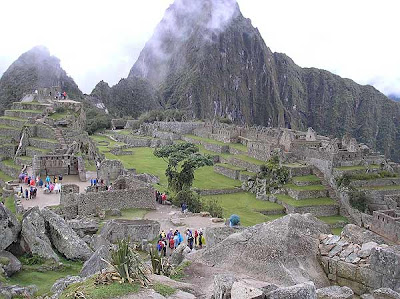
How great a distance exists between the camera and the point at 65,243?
1429cm

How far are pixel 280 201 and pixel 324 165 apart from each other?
6.48 m

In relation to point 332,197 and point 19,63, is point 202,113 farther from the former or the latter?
point 332,197

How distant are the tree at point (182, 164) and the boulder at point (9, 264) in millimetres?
20610

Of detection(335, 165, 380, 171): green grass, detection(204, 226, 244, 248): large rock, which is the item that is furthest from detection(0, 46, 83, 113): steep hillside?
detection(204, 226, 244, 248): large rock

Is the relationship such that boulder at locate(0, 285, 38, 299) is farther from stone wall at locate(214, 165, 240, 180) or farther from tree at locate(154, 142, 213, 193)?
stone wall at locate(214, 165, 240, 180)

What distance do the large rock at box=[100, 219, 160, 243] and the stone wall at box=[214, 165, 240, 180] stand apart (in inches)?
1333

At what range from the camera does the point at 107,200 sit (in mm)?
20812

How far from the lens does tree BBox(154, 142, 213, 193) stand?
35.6 m

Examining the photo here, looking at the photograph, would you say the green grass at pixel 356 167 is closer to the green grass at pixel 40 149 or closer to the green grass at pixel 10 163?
the green grass at pixel 40 149

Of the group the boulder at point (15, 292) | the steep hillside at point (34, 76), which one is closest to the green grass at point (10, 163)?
the boulder at point (15, 292)

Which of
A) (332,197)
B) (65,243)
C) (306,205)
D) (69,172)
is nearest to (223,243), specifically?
(65,243)

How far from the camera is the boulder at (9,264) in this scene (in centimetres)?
1185

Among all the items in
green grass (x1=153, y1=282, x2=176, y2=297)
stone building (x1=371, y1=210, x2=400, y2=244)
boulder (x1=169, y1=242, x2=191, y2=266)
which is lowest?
stone building (x1=371, y1=210, x2=400, y2=244)

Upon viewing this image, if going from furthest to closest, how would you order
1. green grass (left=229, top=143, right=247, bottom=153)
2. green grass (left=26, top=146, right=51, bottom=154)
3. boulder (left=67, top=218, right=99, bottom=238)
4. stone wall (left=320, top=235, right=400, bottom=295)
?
green grass (left=229, top=143, right=247, bottom=153) < green grass (left=26, top=146, right=51, bottom=154) < boulder (left=67, top=218, right=99, bottom=238) < stone wall (left=320, top=235, right=400, bottom=295)
